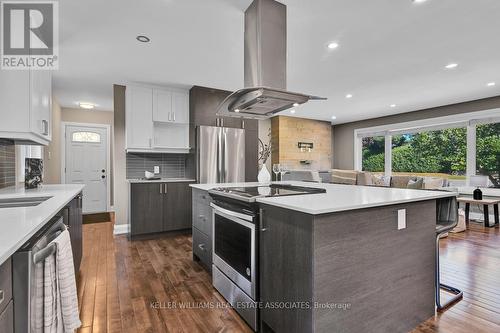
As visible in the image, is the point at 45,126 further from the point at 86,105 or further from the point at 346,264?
the point at 86,105

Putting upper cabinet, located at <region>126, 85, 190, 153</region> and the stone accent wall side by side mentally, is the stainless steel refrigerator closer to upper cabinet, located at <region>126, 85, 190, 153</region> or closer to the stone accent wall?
upper cabinet, located at <region>126, 85, 190, 153</region>

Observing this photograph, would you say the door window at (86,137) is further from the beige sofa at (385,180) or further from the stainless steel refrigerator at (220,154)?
the beige sofa at (385,180)

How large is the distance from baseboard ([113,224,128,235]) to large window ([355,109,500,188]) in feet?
21.8

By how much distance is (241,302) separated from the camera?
186 cm

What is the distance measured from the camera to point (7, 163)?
8.73ft

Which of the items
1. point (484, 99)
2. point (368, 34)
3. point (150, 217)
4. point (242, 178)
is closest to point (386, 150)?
point (484, 99)

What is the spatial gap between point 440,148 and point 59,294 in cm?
752

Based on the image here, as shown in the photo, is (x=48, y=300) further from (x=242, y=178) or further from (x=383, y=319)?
(x=242, y=178)

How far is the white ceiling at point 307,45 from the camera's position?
223 cm

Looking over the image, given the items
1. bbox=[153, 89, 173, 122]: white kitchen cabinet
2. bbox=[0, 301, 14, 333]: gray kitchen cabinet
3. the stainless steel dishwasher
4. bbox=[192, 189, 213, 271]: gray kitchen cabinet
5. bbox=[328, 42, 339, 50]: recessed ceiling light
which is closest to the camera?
bbox=[0, 301, 14, 333]: gray kitchen cabinet

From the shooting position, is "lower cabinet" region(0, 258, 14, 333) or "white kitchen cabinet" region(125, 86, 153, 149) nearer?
"lower cabinet" region(0, 258, 14, 333)

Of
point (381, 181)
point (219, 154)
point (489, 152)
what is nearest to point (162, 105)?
point (219, 154)

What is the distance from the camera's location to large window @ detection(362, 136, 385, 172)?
24.6 feet

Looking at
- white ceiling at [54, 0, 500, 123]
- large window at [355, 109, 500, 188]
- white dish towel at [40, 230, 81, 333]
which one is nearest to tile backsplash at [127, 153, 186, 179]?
white ceiling at [54, 0, 500, 123]
